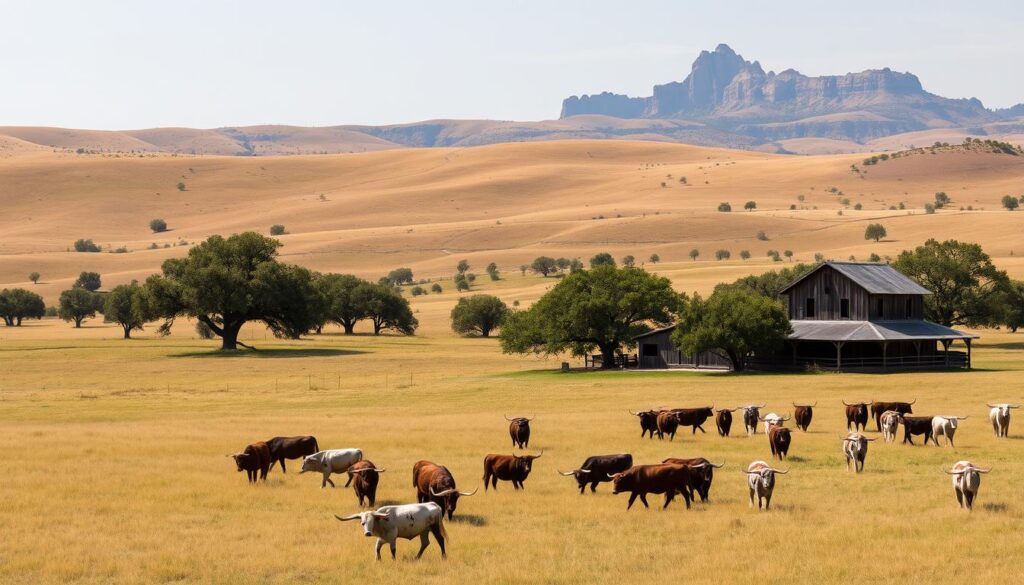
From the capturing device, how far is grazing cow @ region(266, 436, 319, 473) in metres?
27.4

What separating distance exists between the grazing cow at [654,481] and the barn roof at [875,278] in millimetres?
49771

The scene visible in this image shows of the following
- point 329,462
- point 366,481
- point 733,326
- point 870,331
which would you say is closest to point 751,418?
point 329,462

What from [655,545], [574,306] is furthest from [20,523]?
[574,306]

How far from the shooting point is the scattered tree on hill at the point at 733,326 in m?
63.4

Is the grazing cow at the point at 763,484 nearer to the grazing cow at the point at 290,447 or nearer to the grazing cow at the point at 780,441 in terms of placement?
the grazing cow at the point at 780,441

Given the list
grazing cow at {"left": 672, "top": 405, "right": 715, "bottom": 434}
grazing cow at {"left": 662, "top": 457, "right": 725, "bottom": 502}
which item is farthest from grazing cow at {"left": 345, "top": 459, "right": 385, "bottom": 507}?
grazing cow at {"left": 672, "top": 405, "right": 715, "bottom": 434}

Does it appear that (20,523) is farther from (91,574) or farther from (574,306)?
(574,306)

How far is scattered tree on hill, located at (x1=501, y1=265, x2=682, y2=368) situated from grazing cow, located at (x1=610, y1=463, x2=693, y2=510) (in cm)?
4729

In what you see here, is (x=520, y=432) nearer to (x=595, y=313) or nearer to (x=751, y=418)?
(x=751, y=418)

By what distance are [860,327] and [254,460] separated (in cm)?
4892

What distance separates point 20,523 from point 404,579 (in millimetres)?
8288

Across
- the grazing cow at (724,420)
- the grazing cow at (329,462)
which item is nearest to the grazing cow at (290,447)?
the grazing cow at (329,462)

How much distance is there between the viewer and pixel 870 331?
6581 cm

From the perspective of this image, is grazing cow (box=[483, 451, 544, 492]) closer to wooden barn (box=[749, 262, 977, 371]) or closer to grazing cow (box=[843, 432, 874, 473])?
grazing cow (box=[843, 432, 874, 473])
